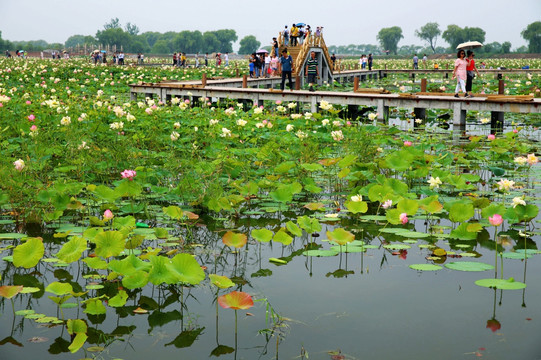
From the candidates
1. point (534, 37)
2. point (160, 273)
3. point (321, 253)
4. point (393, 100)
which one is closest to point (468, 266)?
point (321, 253)

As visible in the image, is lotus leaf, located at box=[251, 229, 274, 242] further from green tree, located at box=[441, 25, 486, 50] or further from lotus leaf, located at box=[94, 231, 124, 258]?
green tree, located at box=[441, 25, 486, 50]

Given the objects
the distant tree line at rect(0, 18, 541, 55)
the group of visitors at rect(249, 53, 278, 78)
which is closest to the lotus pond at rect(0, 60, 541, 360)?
the group of visitors at rect(249, 53, 278, 78)

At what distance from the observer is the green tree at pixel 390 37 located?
138 meters

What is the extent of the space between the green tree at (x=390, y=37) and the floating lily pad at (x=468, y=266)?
141 metres

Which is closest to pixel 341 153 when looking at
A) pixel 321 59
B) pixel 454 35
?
pixel 321 59

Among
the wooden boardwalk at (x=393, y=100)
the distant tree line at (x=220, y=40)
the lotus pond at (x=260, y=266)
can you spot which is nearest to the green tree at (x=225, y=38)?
the distant tree line at (x=220, y=40)

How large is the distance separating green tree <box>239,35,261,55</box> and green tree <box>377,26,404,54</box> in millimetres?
32001

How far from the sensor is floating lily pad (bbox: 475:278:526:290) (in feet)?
9.68

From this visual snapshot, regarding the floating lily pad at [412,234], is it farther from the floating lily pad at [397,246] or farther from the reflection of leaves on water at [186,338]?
the reflection of leaves on water at [186,338]

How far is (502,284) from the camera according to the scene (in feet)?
9.77

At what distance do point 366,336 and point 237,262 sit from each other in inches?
45.5

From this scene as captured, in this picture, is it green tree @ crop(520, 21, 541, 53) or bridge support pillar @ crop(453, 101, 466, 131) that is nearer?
bridge support pillar @ crop(453, 101, 466, 131)

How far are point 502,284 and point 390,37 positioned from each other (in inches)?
5589

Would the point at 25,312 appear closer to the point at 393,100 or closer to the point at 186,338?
the point at 186,338
